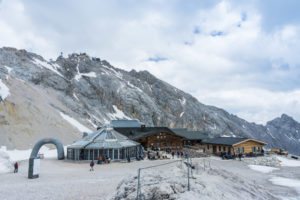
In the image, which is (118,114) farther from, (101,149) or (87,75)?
(101,149)

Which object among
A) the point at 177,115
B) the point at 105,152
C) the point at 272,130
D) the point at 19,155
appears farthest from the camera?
the point at 272,130

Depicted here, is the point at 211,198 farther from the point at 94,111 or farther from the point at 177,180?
the point at 94,111

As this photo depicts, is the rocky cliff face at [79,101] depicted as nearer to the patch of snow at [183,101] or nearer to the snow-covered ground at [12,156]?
the patch of snow at [183,101]

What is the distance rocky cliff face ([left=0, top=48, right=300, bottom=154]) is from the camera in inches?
1954

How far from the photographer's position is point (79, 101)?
92812 millimetres

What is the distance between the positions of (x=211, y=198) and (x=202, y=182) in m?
1.44

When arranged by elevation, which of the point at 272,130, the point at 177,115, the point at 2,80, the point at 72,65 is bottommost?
the point at 272,130

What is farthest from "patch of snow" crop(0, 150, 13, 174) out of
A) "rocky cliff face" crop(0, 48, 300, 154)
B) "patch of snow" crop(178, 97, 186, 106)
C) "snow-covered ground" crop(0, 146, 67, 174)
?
"patch of snow" crop(178, 97, 186, 106)

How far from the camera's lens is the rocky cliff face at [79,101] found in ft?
163

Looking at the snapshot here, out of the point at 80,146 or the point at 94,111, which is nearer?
the point at 80,146

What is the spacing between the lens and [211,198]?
8086mm

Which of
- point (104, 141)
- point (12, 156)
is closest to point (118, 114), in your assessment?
point (12, 156)

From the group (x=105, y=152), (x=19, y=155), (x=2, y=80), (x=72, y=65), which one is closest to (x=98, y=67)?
(x=72, y=65)

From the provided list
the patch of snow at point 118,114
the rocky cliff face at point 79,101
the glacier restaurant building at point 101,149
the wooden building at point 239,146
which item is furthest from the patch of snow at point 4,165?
the patch of snow at point 118,114
